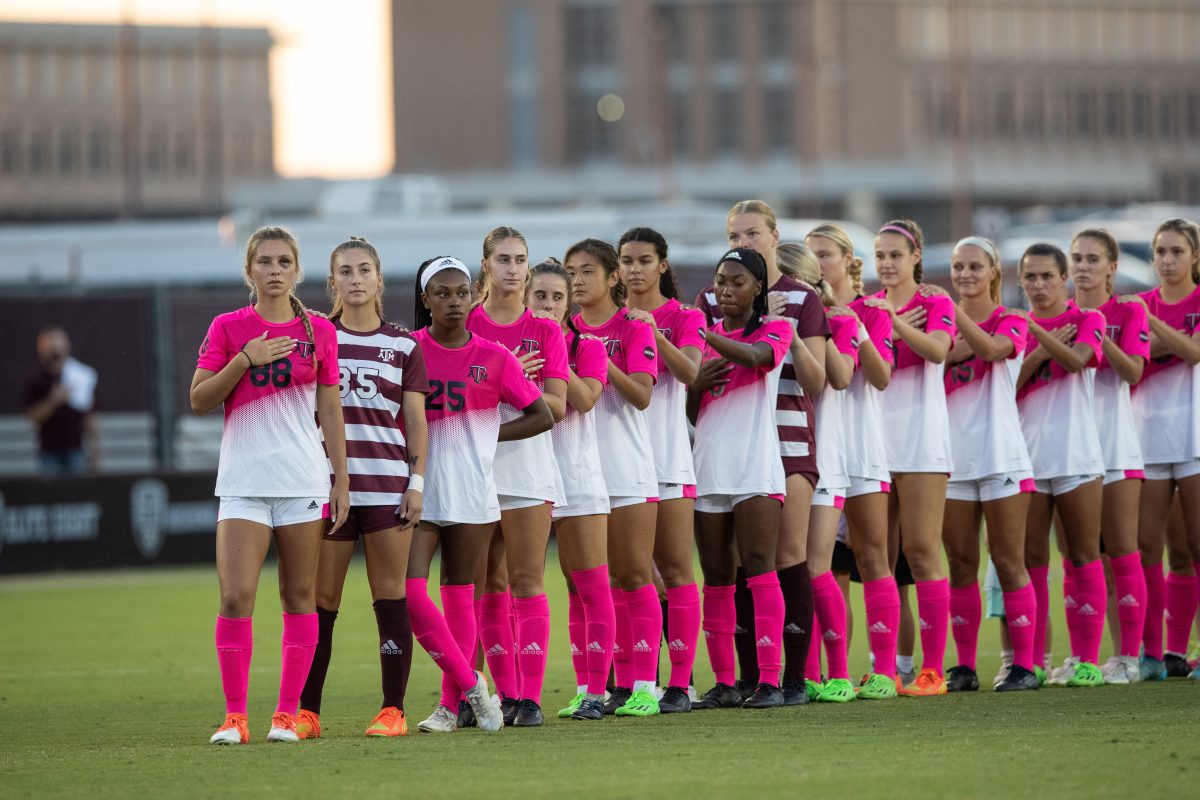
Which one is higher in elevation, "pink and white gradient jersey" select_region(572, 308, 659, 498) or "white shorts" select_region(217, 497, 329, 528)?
"pink and white gradient jersey" select_region(572, 308, 659, 498)

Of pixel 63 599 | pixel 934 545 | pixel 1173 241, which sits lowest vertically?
pixel 63 599

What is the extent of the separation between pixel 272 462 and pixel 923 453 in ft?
10.9

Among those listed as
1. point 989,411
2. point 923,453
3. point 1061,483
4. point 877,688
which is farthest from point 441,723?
point 1061,483

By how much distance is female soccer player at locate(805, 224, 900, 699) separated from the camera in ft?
31.4

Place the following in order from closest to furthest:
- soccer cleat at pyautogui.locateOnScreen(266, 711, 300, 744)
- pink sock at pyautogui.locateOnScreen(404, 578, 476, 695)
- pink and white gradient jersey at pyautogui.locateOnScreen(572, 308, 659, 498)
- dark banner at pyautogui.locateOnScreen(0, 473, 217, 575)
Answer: soccer cleat at pyautogui.locateOnScreen(266, 711, 300, 744), pink sock at pyautogui.locateOnScreen(404, 578, 476, 695), pink and white gradient jersey at pyautogui.locateOnScreen(572, 308, 659, 498), dark banner at pyautogui.locateOnScreen(0, 473, 217, 575)

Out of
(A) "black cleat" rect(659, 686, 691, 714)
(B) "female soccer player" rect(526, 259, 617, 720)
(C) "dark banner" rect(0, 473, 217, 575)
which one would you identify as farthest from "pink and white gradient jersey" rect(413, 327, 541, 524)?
(C) "dark banner" rect(0, 473, 217, 575)

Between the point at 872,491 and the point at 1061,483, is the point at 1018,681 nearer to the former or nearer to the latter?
the point at 1061,483

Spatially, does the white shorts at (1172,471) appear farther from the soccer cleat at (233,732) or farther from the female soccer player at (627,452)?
the soccer cleat at (233,732)

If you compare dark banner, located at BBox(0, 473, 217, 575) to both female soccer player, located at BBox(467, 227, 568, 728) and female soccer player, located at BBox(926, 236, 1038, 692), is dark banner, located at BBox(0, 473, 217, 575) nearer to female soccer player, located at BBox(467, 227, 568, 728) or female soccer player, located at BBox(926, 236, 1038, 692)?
female soccer player, located at BBox(926, 236, 1038, 692)

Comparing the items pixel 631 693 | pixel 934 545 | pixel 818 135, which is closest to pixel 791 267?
pixel 934 545

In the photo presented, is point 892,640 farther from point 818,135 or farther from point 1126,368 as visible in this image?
point 818,135

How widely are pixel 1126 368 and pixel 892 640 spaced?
6.47 ft

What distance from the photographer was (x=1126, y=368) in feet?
33.9

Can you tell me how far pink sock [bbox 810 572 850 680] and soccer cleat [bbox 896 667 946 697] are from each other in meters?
0.40
